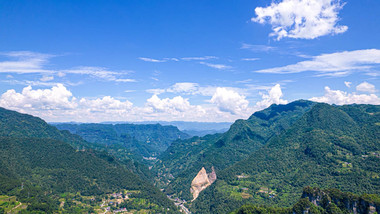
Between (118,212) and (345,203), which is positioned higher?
(345,203)

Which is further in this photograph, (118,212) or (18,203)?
(118,212)

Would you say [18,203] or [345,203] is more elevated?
[345,203]

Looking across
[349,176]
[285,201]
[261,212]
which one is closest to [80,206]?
[261,212]

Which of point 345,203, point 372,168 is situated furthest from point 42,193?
point 372,168

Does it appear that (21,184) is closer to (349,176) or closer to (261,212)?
(261,212)

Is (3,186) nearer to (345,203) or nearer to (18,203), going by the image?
(18,203)

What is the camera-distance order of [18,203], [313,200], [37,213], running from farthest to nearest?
[18,203], [37,213], [313,200]

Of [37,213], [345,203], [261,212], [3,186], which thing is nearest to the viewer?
[345,203]

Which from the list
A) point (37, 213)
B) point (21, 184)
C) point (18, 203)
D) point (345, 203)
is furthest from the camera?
point (21, 184)

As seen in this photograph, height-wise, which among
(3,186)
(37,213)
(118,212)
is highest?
(3,186)
